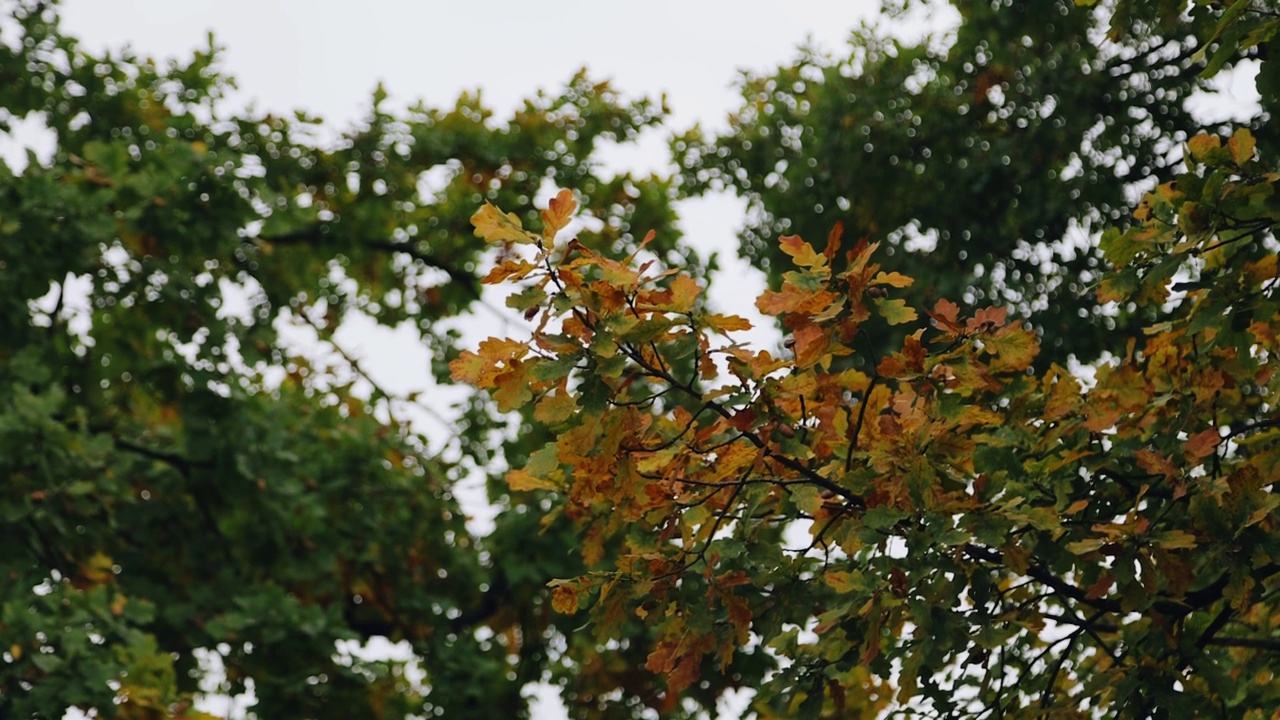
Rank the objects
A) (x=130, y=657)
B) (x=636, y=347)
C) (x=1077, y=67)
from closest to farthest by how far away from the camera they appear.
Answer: (x=636, y=347) < (x=130, y=657) < (x=1077, y=67)

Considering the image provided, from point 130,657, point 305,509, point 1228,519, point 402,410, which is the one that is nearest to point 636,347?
point 1228,519

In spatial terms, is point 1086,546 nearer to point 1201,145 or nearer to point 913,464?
point 913,464

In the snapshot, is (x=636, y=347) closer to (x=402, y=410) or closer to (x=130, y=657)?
(x=130, y=657)

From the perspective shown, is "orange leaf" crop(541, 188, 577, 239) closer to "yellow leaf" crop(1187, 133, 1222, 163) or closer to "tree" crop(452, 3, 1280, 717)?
"tree" crop(452, 3, 1280, 717)

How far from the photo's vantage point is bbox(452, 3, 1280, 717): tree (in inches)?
122

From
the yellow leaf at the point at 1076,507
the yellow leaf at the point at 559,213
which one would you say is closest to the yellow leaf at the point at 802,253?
the yellow leaf at the point at 559,213

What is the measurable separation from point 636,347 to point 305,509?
5.42 metres

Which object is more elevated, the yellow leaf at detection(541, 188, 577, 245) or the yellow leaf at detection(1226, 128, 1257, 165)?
the yellow leaf at detection(541, 188, 577, 245)

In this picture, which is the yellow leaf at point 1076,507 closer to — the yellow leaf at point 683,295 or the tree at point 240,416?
the yellow leaf at point 683,295

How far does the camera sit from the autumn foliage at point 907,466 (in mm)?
3098

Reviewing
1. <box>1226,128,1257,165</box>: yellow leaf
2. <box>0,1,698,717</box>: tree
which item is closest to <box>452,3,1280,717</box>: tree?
<box>1226,128,1257,165</box>: yellow leaf

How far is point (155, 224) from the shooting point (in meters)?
7.33

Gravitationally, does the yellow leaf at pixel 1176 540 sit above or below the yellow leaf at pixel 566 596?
below

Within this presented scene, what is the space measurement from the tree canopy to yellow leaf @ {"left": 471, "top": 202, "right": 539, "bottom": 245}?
1 centimetres
